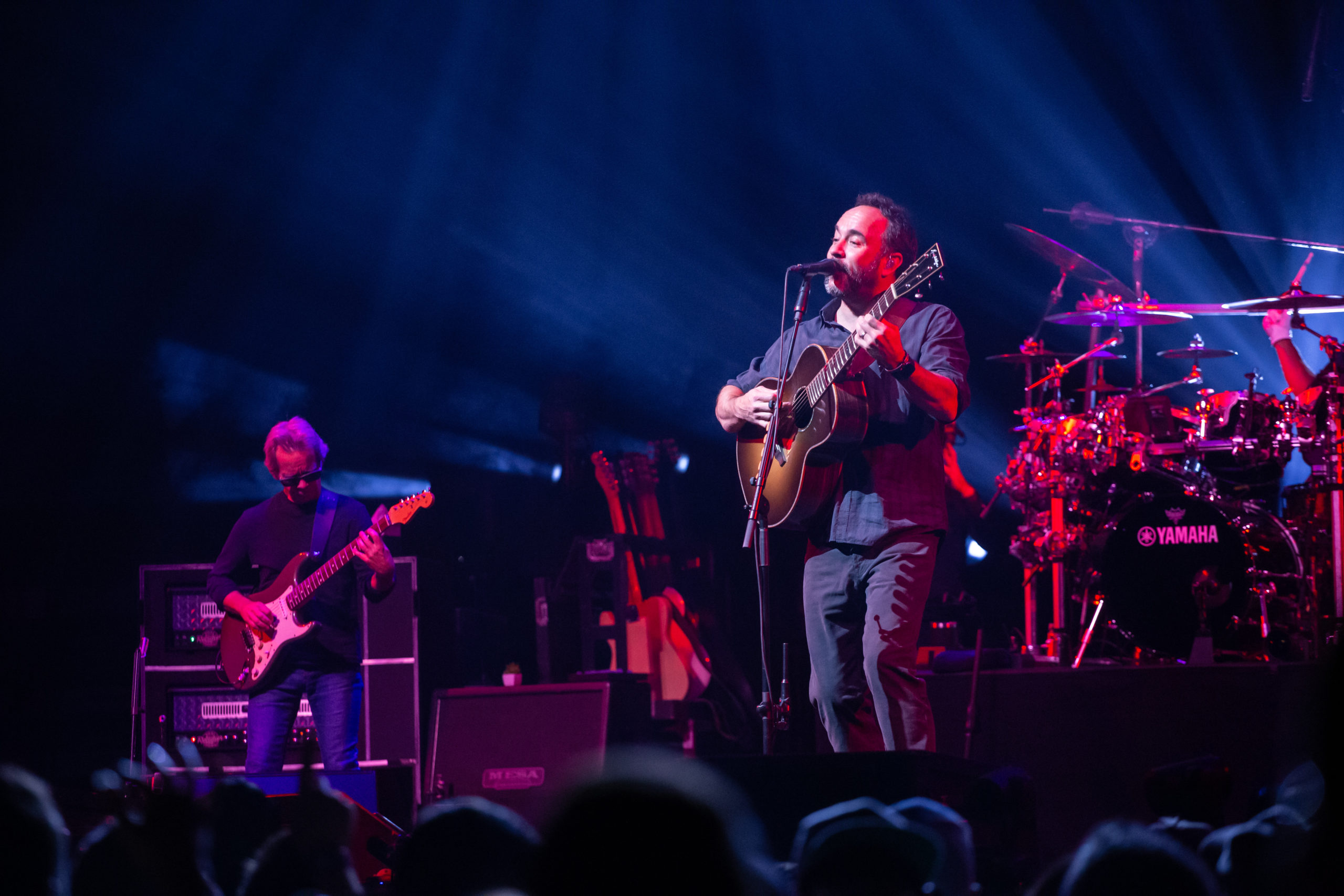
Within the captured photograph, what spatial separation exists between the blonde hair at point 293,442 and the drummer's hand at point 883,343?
10.7 feet

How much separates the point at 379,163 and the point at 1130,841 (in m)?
7.07

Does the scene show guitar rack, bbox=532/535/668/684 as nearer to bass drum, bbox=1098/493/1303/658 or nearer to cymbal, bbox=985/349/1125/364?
cymbal, bbox=985/349/1125/364

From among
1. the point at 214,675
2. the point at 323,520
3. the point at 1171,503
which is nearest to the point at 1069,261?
the point at 1171,503

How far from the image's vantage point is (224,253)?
25.0 feet

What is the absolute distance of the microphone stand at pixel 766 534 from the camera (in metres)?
→ 3.50

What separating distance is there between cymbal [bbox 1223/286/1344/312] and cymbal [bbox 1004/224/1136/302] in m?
1.07

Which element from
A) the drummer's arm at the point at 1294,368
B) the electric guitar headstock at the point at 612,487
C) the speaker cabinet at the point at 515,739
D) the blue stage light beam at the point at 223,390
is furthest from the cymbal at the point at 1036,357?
the blue stage light beam at the point at 223,390

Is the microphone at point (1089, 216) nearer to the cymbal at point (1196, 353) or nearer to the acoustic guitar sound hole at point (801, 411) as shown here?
the cymbal at point (1196, 353)

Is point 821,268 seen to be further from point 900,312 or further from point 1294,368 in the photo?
point 1294,368

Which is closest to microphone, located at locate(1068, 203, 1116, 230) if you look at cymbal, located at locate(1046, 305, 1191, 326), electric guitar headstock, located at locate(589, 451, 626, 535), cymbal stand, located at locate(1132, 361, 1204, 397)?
cymbal, located at locate(1046, 305, 1191, 326)

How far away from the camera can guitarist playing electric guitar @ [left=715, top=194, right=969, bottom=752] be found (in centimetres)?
338

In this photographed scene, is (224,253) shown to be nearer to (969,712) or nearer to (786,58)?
(786,58)

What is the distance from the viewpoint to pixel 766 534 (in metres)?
3.80

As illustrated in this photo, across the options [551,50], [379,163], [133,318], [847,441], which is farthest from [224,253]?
[847,441]
